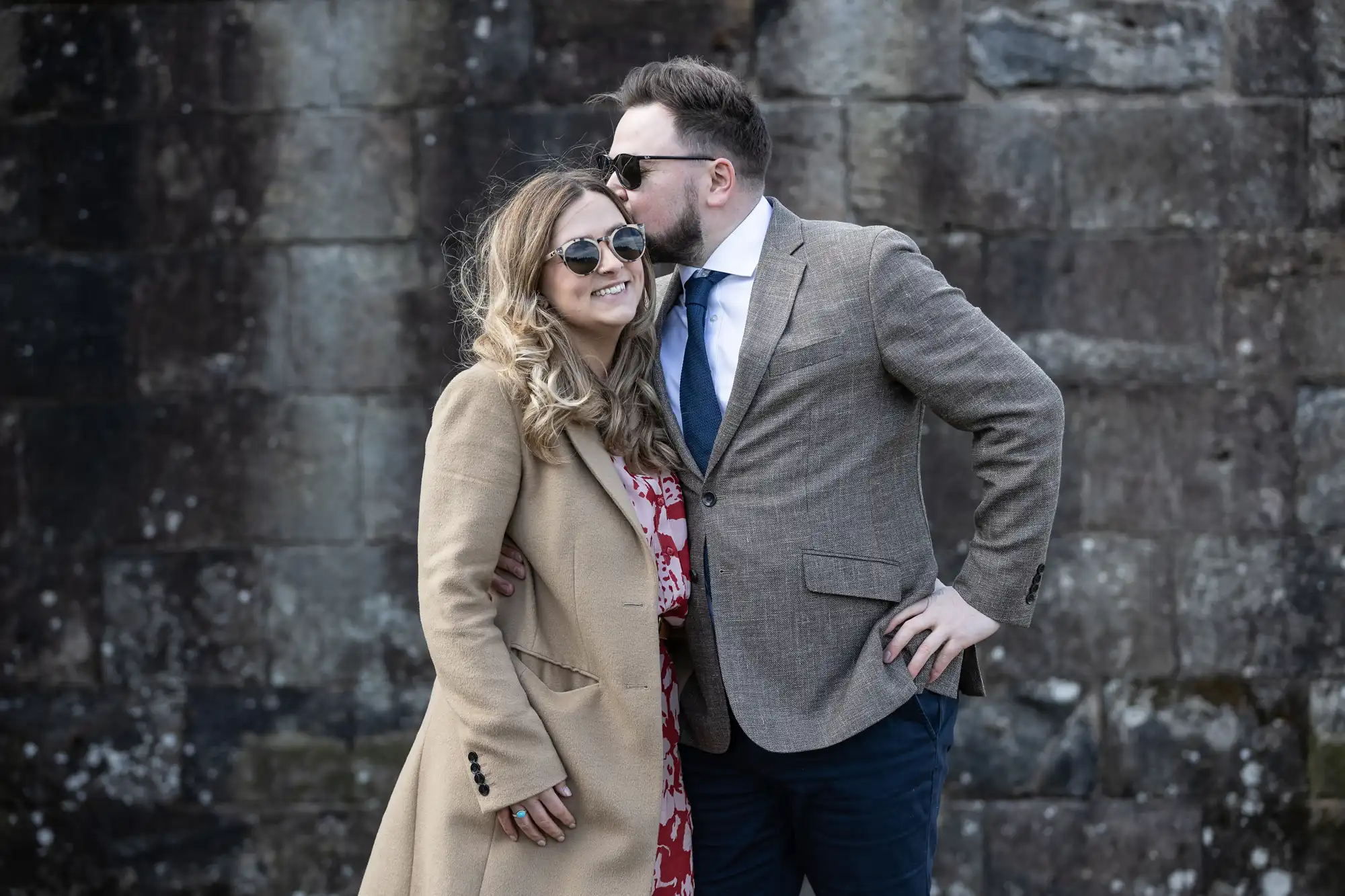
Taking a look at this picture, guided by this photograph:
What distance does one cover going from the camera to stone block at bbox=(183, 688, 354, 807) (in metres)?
3.56

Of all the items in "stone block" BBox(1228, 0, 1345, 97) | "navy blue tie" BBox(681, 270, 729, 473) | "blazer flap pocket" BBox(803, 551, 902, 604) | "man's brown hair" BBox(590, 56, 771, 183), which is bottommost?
"blazer flap pocket" BBox(803, 551, 902, 604)

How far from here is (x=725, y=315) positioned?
7.75 ft

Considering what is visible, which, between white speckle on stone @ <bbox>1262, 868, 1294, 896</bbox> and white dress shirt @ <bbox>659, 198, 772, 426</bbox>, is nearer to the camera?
white dress shirt @ <bbox>659, 198, 772, 426</bbox>

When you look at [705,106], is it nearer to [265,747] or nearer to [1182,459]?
[1182,459]

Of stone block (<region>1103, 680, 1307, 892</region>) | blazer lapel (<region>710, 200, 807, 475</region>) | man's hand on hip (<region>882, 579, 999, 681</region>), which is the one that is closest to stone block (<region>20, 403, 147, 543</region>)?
blazer lapel (<region>710, 200, 807, 475</region>)

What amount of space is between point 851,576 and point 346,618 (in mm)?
1864

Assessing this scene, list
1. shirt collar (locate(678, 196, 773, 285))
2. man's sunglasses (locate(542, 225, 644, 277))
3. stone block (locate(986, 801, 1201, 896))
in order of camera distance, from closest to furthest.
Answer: man's sunglasses (locate(542, 225, 644, 277)), shirt collar (locate(678, 196, 773, 285)), stone block (locate(986, 801, 1201, 896))

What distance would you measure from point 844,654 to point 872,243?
2.53 feet

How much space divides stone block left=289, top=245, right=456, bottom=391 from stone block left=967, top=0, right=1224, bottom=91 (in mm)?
1748

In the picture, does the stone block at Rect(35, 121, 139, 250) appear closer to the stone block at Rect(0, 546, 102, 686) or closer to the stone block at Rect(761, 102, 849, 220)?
the stone block at Rect(0, 546, 102, 686)

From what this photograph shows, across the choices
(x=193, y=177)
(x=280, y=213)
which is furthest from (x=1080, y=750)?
(x=193, y=177)

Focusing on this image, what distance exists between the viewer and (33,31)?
3.51 meters

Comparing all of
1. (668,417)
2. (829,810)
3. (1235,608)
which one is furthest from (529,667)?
(1235,608)

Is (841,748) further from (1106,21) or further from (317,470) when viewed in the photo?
(1106,21)
